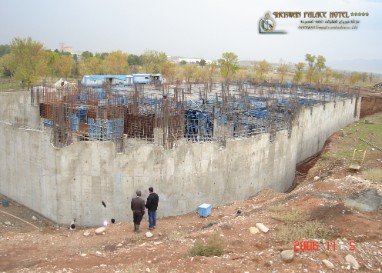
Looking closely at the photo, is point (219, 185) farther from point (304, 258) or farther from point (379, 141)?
point (379, 141)

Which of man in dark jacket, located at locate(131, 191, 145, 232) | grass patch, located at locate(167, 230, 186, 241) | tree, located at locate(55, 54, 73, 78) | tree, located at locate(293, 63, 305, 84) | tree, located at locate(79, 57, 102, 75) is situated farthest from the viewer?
tree, located at locate(293, 63, 305, 84)

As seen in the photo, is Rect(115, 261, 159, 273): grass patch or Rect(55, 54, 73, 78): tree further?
Rect(55, 54, 73, 78): tree

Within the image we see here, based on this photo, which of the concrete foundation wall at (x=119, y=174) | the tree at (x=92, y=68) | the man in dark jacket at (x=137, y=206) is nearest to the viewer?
the man in dark jacket at (x=137, y=206)

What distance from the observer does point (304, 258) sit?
20.3 feet

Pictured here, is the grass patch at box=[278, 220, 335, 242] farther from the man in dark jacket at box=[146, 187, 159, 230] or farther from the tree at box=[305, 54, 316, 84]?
the tree at box=[305, 54, 316, 84]

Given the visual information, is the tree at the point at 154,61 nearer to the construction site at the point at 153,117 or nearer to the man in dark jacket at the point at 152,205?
the construction site at the point at 153,117

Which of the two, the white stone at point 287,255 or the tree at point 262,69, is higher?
the tree at point 262,69

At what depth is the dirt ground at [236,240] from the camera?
6.21 m

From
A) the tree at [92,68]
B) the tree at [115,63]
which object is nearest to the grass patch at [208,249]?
the tree at [92,68]

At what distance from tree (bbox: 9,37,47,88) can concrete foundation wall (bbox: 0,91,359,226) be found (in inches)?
773

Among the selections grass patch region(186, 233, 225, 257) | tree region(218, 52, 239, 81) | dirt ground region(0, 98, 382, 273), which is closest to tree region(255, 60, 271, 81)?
tree region(218, 52, 239, 81)

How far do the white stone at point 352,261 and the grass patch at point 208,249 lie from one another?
214cm

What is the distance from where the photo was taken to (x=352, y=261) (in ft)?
20.2

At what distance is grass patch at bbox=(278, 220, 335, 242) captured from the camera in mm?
7141
